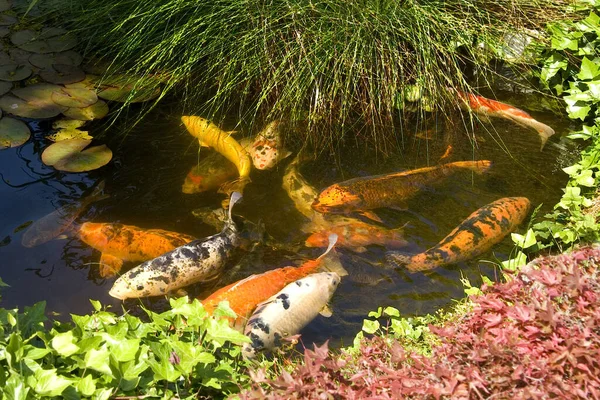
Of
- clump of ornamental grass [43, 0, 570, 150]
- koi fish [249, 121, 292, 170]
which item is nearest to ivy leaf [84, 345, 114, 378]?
koi fish [249, 121, 292, 170]

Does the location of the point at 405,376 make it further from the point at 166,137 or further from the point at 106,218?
the point at 166,137

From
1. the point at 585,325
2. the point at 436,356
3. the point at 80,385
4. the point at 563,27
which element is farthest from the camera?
the point at 563,27

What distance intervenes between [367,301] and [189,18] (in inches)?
103

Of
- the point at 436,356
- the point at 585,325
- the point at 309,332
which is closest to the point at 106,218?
the point at 309,332

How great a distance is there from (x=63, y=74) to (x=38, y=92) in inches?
12.3

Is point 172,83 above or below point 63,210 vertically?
above

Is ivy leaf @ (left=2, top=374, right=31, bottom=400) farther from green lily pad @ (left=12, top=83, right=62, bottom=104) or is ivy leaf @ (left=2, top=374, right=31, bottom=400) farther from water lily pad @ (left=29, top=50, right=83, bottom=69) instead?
water lily pad @ (left=29, top=50, right=83, bottom=69)

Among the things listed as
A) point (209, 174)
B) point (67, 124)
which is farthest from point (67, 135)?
point (209, 174)

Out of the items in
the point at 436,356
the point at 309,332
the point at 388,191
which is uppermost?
the point at 436,356

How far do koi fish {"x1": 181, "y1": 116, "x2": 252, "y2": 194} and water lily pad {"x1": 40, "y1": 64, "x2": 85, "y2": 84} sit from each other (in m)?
1.11

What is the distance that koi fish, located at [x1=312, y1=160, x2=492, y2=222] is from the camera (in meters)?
3.99

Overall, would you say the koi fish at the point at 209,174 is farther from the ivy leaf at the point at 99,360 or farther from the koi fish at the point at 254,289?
the ivy leaf at the point at 99,360

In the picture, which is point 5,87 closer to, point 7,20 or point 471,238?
point 7,20

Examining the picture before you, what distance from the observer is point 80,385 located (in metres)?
1.93
